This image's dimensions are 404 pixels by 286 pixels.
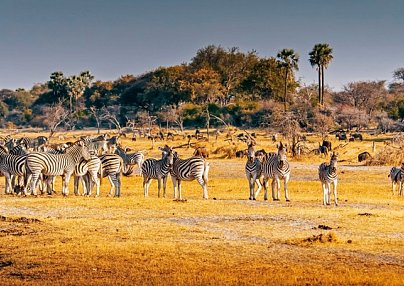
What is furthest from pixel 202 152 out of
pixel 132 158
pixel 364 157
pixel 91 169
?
pixel 91 169

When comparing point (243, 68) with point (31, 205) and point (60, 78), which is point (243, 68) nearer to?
point (60, 78)

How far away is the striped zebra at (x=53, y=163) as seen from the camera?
1096 inches

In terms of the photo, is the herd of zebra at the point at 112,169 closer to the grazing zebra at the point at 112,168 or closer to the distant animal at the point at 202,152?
the grazing zebra at the point at 112,168

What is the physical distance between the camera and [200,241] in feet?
60.8

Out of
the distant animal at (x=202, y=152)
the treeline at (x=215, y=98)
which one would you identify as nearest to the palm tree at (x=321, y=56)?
the treeline at (x=215, y=98)

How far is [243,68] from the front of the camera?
127 m

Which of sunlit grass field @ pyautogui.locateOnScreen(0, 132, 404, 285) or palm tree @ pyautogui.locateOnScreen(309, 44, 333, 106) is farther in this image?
palm tree @ pyautogui.locateOnScreen(309, 44, 333, 106)

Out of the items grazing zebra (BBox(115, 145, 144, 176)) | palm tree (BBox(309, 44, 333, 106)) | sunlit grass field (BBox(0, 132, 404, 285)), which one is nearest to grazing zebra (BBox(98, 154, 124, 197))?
sunlit grass field (BBox(0, 132, 404, 285))

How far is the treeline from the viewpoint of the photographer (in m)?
93.6

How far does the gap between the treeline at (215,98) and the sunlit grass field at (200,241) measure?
52.5 metres

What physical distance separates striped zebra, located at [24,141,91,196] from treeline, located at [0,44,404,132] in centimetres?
4970

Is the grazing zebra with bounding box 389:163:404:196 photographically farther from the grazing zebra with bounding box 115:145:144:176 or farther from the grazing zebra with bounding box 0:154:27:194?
the grazing zebra with bounding box 0:154:27:194

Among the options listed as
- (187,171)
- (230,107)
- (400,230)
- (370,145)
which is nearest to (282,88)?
(230,107)

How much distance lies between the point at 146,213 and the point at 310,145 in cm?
4398
